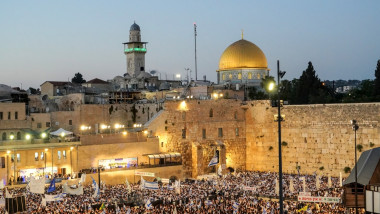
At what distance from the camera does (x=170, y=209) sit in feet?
91.5

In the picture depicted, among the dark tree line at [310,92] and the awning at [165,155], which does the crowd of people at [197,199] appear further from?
the dark tree line at [310,92]

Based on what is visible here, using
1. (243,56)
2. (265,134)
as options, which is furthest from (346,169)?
(243,56)

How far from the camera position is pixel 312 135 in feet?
146

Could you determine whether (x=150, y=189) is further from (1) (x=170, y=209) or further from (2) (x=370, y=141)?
(2) (x=370, y=141)

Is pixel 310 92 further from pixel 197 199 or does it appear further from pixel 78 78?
pixel 78 78

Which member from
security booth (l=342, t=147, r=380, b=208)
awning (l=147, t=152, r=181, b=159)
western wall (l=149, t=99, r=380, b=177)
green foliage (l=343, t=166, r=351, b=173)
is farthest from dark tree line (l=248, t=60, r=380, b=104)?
security booth (l=342, t=147, r=380, b=208)

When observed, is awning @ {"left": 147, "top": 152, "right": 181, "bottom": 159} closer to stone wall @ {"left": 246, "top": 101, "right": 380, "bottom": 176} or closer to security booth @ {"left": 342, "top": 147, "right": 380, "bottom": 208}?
stone wall @ {"left": 246, "top": 101, "right": 380, "bottom": 176}

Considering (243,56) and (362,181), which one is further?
(243,56)

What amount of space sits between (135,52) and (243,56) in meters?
22.3

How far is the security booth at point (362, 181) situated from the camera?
71.2 ft

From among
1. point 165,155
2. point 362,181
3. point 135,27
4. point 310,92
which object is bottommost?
point 165,155

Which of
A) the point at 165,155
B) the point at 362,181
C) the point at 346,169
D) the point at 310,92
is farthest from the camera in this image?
the point at 310,92

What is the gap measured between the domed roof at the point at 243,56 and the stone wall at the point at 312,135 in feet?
46.3

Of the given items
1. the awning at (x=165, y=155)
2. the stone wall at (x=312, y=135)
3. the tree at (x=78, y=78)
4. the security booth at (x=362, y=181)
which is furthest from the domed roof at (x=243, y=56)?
the security booth at (x=362, y=181)
